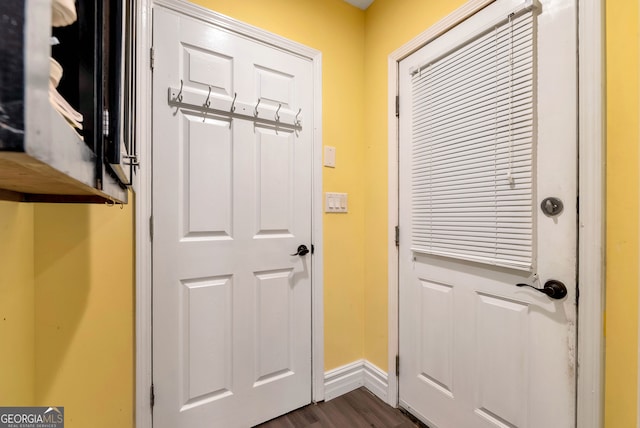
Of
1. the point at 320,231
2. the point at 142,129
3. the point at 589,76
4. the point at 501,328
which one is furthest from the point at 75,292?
the point at 589,76

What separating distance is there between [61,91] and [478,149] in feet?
4.69

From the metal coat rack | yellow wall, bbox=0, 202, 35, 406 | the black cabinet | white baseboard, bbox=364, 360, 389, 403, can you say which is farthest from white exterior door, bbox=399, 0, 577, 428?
yellow wall, bbox=0, 202, 35, 406

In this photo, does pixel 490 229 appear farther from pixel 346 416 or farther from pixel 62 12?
pixel 62 12

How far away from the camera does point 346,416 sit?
1.63 metres

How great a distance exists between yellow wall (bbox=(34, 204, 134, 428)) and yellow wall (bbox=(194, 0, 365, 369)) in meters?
1.07

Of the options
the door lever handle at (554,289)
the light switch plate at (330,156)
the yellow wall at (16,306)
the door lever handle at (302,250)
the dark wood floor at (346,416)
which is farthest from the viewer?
the light switch plate at (330,156)

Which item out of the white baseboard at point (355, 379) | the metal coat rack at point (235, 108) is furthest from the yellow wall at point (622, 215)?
the metal coat rack at point (235, 108)

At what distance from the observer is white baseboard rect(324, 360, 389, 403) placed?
179cm

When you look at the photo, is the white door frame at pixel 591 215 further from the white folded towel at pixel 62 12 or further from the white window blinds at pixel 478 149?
the white folded towel at pixel 62 12

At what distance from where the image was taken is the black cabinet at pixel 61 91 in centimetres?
19

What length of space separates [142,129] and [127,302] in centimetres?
78

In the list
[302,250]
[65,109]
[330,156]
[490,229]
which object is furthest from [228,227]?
[490,229]

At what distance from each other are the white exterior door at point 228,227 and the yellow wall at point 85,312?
12 centimetres

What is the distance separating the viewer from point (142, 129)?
128 centimetres
